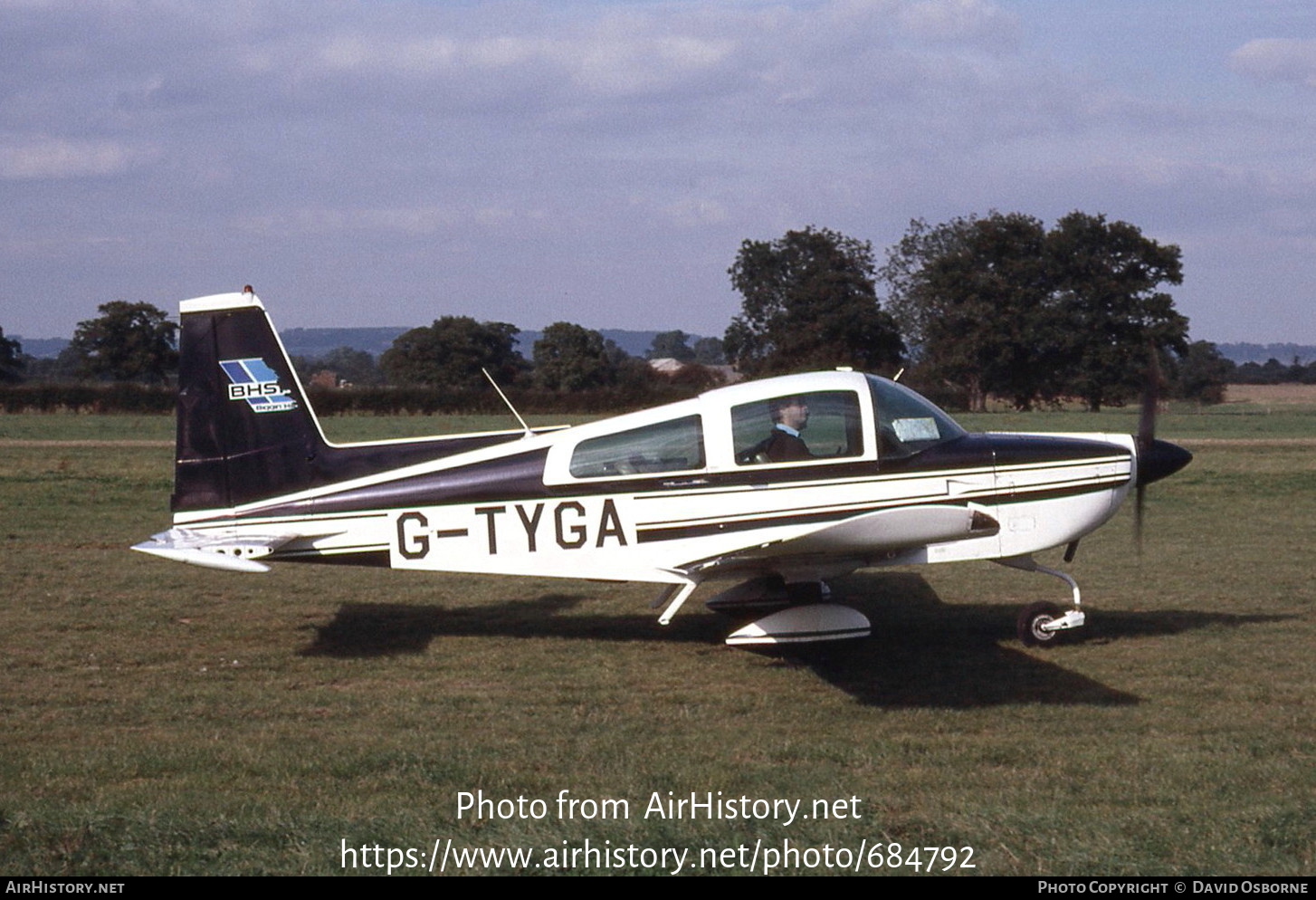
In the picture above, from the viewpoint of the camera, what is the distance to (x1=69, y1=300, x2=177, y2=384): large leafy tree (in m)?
64.8

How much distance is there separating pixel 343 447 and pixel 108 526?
8.18 meters

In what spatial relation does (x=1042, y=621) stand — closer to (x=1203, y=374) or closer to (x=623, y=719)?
(x=623, y=719)

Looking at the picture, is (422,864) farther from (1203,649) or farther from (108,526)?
(108,526)

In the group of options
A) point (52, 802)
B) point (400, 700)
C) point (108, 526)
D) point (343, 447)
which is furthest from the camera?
point (108, 526)

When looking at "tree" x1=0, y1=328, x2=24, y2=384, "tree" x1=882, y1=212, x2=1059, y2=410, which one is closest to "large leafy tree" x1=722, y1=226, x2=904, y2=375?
"tree" x1=882, y1=212, x2=1059, y2=410

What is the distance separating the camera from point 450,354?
70.0 m

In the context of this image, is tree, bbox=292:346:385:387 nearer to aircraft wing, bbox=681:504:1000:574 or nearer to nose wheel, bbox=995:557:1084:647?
nose wheel, bbox=995:557:1084:647

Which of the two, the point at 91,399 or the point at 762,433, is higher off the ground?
the point at 91,399

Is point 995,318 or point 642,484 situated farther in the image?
point 995,318

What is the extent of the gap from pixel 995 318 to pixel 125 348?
44.6 metres

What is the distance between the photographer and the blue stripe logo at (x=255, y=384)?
8727 millimetres

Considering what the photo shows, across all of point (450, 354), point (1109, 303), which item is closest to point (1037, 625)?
point (1109, 303)

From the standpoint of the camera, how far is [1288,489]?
64.8 feet

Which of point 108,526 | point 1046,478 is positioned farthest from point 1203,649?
point 108,526
